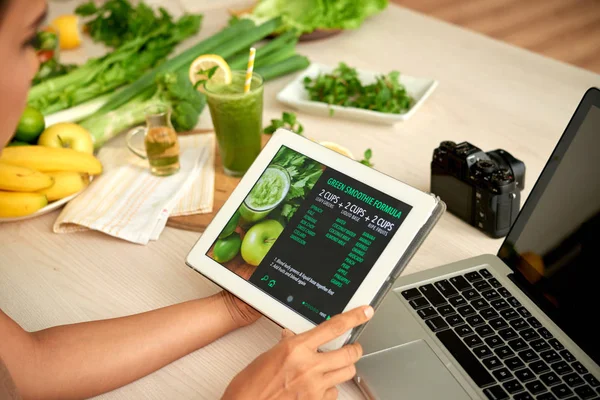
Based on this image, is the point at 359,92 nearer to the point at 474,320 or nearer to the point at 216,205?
the point at 216,205

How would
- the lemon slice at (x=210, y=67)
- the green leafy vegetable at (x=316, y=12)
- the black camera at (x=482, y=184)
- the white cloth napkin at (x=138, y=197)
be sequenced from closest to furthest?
the black camera at (x=482, y=184) < the white cloth napkin at (x=138, y=197) < the lemon slice at (x=210, y=67) < the green leafy vegetable at (x=316, y=12)

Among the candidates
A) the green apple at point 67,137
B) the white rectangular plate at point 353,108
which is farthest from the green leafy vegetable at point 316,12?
the green apple at point 67,137

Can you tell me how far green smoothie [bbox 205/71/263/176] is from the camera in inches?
50.3

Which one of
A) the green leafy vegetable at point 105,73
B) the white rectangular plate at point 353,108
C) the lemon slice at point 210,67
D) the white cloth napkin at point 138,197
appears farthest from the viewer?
the green leafy vegetable at point 105,73

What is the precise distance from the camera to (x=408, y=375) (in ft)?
2.77

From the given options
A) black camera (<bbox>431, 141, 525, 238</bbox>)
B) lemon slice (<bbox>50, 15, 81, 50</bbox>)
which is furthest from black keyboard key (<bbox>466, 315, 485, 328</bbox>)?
lemon slice (<bbox>50, 15, 81, 50</bbox>)

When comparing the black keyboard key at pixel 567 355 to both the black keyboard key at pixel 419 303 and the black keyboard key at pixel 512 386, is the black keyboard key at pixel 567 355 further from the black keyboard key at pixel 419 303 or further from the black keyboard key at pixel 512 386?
the black keyboard key at pixel 419 303

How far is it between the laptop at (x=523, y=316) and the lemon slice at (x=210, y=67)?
0.61 m

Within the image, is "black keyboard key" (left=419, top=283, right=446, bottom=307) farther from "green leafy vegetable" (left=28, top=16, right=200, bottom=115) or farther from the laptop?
"green leafy vegetable" (left=28, top=16, right=200, bottom=115)

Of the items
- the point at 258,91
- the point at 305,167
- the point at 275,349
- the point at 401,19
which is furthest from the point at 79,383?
the point at 401,19

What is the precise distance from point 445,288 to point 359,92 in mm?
707

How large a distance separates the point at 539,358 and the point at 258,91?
746 mm

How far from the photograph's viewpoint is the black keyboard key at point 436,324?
35.4 inches

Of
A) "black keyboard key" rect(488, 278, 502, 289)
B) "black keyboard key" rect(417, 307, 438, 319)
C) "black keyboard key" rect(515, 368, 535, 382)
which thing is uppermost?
"black keyboard key" rect(515, 368, 535, 382)
